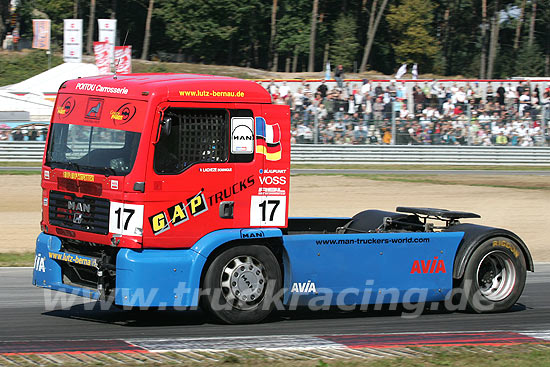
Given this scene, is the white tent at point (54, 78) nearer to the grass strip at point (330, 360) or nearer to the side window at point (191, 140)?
the side window at point (191, 140)

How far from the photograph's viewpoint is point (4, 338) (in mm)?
7398

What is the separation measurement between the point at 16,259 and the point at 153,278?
206 inches

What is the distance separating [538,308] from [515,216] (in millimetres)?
9427

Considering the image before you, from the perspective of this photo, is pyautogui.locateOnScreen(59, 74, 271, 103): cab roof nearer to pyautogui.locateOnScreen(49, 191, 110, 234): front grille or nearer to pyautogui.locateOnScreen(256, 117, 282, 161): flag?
pyautogui.locateOnScreen(256, 117, 282, 161): flag

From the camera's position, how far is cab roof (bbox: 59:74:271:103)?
7871 mm

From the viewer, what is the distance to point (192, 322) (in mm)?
8430

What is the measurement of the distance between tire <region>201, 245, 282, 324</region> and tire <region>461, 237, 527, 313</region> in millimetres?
2304

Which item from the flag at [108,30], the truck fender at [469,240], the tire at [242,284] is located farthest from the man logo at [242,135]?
the flag at [108,30]

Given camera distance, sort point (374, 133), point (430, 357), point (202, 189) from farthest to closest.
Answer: point (374, 133) → point (202, 189) → point (430, 357)

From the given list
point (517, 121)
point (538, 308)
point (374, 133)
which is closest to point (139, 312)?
point (538, 308)

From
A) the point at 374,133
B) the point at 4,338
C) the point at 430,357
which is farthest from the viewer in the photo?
the point at 374,133

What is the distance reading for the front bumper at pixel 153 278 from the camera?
7.67 metres

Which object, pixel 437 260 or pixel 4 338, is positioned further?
pixel 437 260

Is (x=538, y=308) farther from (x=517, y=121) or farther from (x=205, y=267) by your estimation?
(x=517, y=121)
